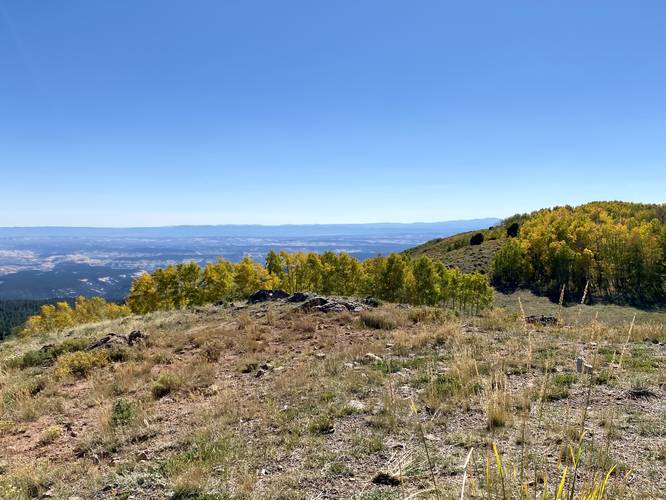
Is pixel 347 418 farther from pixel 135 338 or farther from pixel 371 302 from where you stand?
pixel 371 302

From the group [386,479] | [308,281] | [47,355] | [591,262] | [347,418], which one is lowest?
[308,281]

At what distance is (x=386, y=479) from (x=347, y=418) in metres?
2.12

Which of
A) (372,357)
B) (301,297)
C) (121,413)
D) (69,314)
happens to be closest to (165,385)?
(121,413)

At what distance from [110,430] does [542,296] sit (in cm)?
6636

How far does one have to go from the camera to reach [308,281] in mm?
57938

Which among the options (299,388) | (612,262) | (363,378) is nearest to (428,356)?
(363,378)

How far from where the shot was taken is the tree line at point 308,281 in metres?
50.3

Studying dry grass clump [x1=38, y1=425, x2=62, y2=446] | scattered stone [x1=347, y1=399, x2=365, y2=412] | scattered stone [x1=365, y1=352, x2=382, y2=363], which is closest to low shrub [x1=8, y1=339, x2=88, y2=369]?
dry grass clump [x1=38, y1=425, x2=62, y2=446]

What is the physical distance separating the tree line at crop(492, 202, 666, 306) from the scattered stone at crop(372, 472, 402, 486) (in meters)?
56.4

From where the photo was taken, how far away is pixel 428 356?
34.4ft

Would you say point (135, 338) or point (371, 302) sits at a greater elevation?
point (371, 302)

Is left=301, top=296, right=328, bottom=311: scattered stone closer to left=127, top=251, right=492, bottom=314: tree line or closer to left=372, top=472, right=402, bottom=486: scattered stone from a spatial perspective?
left=372, top=472, right=402, bottom=486: scattered stone

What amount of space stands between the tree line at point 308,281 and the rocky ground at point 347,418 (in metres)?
35.8

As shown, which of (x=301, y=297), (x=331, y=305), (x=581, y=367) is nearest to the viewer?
(x=581, y=367)
